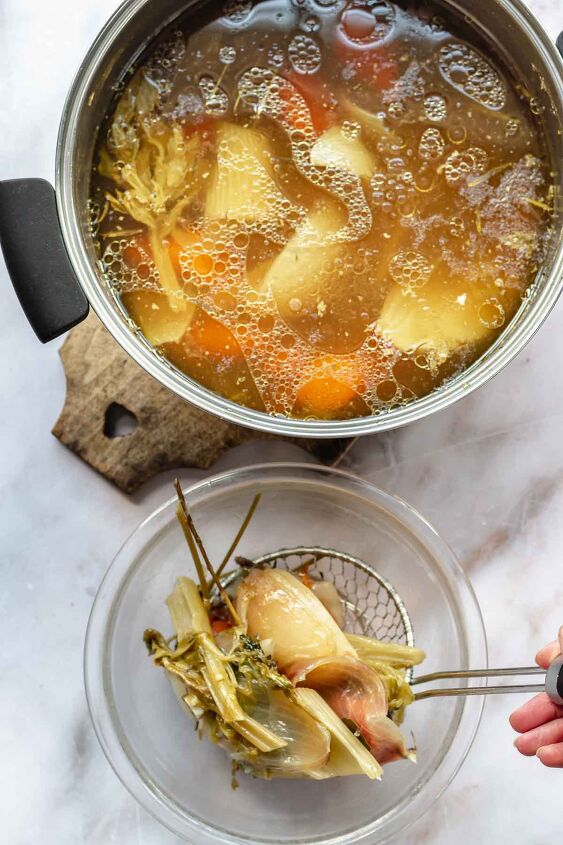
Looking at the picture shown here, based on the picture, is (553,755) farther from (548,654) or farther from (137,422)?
(137,422)

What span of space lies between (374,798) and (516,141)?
2.76 feet

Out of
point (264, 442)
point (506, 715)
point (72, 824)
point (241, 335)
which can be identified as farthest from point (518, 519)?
point (72, 824)

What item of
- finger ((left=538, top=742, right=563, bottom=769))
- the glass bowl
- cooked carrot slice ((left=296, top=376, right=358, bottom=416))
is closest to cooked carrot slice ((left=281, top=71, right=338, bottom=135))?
cooked carrot slice ((left=296, top=376, right=358, bottom=416))

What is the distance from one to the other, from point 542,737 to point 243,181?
0.72 meters

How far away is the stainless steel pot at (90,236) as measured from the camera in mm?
922

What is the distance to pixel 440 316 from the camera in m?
1.00

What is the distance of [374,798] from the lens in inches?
45.7

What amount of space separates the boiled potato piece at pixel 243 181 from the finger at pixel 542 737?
0.66 meters

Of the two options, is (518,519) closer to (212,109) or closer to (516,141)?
(516,141)

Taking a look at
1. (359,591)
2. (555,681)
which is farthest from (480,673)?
(359,591)

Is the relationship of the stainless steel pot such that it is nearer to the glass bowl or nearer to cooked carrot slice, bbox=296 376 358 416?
cooked carrot slice, bbox=296 376 358 416

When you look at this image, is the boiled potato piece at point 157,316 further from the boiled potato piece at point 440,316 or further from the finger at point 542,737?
the finger at point 542,737

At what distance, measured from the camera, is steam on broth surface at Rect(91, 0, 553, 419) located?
1.00 metres

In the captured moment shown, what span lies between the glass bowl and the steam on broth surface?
0.20 m
